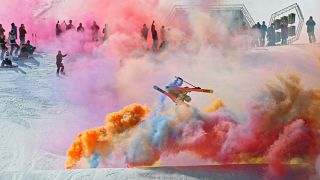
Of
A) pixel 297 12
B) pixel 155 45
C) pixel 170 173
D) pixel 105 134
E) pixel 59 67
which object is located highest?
pixel 297 12

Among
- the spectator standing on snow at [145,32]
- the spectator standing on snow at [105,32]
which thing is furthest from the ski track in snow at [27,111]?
the spectator standing on snow at [145,32]

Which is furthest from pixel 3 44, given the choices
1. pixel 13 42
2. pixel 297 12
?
pixel 297 12

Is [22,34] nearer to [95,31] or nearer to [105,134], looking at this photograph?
[95,31]

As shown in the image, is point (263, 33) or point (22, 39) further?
point (263, 33)

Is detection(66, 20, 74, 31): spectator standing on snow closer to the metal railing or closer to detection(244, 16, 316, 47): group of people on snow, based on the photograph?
detection(244, 16, 316, 47): group of people on snow

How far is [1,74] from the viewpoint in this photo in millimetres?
2385

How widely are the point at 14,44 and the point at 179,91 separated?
2.69 ft

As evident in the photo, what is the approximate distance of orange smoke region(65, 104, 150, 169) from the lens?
2365 millimetres

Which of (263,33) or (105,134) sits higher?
(263,33)

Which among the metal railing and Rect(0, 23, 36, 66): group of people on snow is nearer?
Rect(0, 23, 36, 66): group of people on snow

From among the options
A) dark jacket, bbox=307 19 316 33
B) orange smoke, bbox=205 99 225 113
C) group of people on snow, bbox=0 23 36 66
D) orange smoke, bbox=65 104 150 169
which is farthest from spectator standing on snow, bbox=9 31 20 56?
dark jacket, bbox=307 19 316 33

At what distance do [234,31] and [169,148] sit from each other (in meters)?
0.65

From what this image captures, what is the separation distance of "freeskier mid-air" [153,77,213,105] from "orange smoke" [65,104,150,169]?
130 millimetres

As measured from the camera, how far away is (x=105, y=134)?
239cm
